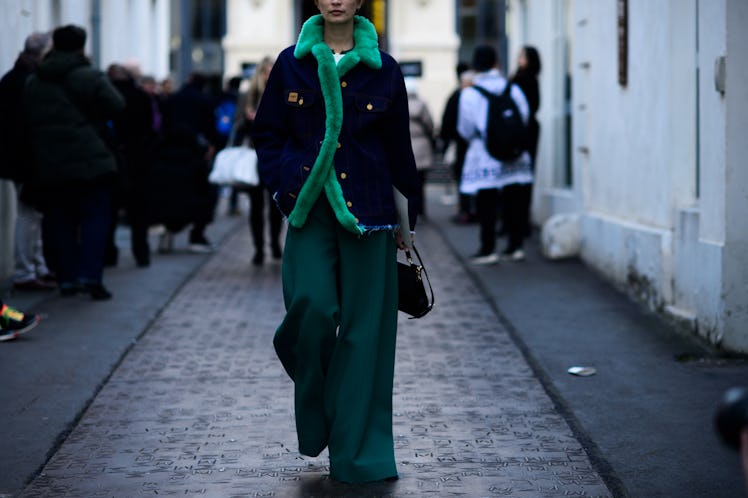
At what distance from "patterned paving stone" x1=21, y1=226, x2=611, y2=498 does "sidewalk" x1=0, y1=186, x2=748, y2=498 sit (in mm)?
15

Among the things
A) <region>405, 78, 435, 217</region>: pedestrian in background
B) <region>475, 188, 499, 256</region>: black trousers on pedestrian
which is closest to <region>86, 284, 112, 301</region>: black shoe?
<region>475, 188, 499, 256</region>: black trousers on pedestrian

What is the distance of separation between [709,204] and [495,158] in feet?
15.5

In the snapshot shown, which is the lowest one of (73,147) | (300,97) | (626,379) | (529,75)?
(626,379)

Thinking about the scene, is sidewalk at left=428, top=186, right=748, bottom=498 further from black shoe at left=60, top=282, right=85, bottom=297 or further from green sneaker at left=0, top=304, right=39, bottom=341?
black shoe at left=60, top=282, right=85, bottom=297

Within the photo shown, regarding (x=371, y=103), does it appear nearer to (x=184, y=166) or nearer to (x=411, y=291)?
(x=411, y=291)

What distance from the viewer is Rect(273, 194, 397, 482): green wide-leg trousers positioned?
207 inches

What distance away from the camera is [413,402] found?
698 cm

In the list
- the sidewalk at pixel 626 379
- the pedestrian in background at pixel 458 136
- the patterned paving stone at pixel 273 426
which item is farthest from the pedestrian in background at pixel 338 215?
the pedestrian in background at pixel 458 136

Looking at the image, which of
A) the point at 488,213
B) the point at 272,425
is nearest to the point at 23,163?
the point at 488,213

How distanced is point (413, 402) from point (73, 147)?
4.72 m

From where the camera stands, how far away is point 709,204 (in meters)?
8.52

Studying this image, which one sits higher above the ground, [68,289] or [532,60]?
[532,60]

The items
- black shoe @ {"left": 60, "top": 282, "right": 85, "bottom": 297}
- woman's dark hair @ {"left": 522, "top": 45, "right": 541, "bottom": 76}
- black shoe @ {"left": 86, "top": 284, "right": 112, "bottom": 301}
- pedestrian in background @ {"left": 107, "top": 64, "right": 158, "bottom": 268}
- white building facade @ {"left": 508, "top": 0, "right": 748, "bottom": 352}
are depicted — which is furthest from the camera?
woman's dark hair @ {"left": 522, "top": 45, "right": 541, "bottom": 76}

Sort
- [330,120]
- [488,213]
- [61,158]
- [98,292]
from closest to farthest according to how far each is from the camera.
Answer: [330,120] < [61,158] < [98,292] < [488,213]
